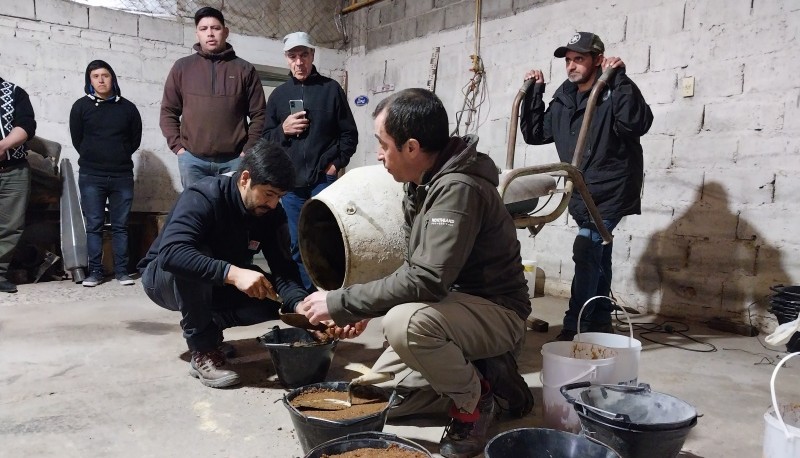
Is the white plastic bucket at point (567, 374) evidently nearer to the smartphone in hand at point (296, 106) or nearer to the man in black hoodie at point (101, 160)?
the smartphone in hand at point (296, 106)

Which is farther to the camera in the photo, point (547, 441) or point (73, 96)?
point (73, 96)

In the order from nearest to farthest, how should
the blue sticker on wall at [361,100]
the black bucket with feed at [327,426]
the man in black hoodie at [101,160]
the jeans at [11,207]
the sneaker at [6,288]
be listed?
the black bucket with feed at [327,426]
the sneaker at [6,288]
the jeans at [11,207]
the man in black hoodie at [101,160]
the blue sticker on wall at [361,100]

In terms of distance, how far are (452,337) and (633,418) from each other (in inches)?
20.8

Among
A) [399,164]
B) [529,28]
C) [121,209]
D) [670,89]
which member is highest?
[529,28]

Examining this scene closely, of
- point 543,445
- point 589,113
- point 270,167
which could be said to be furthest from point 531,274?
point 543,445

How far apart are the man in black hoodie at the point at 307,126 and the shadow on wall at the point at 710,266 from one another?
1.94 metres

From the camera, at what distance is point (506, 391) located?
1.83 m

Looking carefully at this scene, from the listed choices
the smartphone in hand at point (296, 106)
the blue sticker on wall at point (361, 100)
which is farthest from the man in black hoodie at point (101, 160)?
the blue sticker on wall at point (361, 100)

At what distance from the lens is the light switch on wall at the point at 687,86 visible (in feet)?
10.6

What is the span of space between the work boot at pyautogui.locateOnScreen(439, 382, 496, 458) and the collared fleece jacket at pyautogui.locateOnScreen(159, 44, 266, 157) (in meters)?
2.23

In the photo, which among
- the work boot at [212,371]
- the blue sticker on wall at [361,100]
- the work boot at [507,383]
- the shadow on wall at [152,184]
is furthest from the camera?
the blue sticker on wall at [361,100]

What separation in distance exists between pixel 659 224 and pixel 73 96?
4297mm

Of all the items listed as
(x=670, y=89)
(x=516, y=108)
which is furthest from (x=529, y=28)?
(x=516, y=108)

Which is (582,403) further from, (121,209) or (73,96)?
(73,96)
